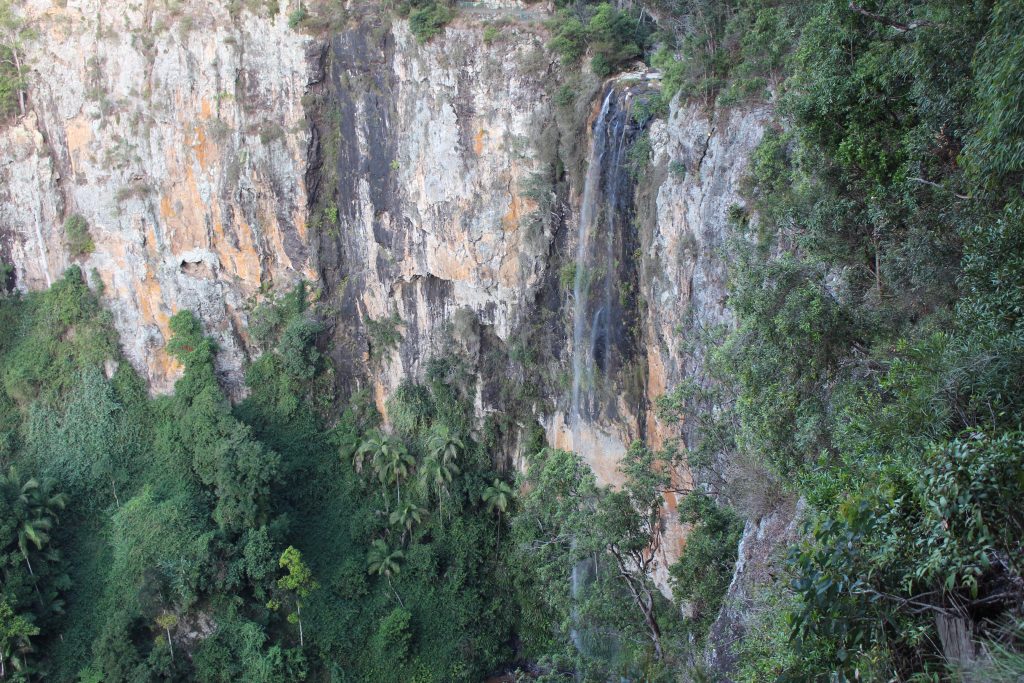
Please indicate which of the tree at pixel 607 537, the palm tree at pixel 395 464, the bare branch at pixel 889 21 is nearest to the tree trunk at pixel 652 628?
the tree at pixel 607 537

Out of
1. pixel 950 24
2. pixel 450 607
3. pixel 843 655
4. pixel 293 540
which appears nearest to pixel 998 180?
pixel 950 24

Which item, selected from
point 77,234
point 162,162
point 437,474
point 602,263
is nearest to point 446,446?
point 437,474

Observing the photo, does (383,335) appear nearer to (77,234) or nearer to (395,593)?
(395,593)

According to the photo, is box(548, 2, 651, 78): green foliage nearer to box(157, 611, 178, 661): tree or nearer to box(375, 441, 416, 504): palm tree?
box(375, 441, 416, 504): palm tree

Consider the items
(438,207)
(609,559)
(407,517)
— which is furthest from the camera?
(407,517)

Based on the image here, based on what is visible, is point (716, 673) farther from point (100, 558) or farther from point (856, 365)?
point (100, 558)

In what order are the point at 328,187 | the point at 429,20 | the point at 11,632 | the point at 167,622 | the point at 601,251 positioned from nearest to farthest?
1. the point at 601,251
2. the point at 11,632
3. the point at 167,622
4. the point at 429,20
5. the point at 328,187

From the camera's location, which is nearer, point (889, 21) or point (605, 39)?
point (889, 21)
